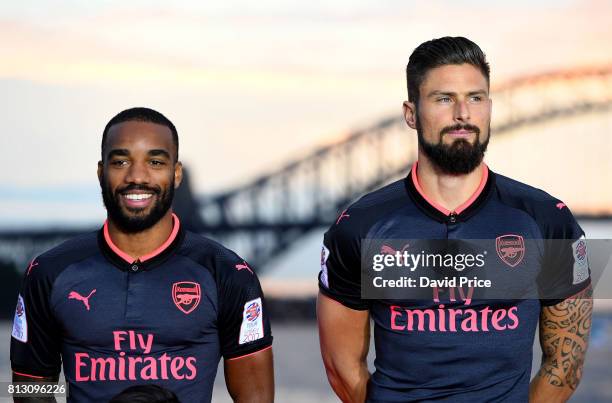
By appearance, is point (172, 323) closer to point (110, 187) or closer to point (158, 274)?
point (158, 274)

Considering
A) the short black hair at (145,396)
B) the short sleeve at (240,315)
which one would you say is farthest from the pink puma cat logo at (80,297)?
the short black hair at (145,396)

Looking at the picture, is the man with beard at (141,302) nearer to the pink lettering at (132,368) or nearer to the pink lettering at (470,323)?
the pink lettering at (132,368)

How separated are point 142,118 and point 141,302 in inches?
35.8

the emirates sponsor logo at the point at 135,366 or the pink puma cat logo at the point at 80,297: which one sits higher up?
the pink puma cat logo at the point at 80,297

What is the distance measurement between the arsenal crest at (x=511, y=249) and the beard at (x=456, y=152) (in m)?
0.40

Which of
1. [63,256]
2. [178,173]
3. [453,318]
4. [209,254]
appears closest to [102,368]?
[63,256]

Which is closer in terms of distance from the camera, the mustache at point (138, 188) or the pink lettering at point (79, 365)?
the mustache at point (138, 188)

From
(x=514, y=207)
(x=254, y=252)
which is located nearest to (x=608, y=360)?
Result: (x=254, y=252)

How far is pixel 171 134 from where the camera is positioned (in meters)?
5.79

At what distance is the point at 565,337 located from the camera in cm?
589

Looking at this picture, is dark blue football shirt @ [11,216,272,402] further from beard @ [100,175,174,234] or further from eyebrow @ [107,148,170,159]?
eyebrow @ [107,148,170,159]

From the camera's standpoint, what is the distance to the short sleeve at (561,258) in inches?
228

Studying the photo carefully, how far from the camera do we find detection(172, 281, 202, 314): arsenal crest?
5848mm

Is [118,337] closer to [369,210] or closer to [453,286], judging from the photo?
[369,210]
